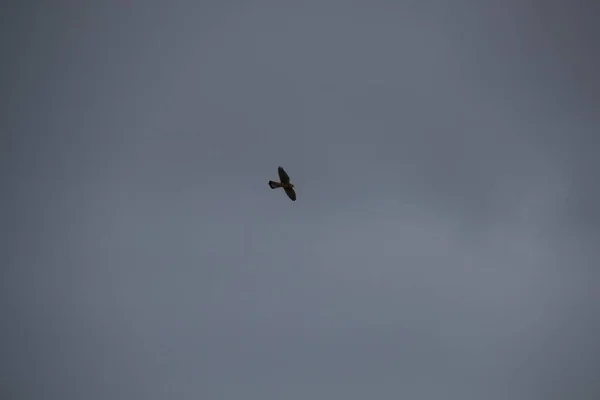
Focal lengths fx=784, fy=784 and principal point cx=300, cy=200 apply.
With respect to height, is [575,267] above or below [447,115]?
below

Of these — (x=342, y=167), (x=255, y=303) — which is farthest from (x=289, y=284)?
(x=342, y=167)

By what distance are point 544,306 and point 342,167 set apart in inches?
43.2

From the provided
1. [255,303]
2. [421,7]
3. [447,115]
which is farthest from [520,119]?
[255,303]

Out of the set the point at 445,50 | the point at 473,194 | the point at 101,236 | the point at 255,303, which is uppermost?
the point at 445,50

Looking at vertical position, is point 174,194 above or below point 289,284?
above

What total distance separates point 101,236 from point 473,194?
5.43ft

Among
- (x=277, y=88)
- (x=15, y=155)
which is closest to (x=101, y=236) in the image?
(x=15, y=155)

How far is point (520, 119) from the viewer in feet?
11.6

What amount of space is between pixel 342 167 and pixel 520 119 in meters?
0.83

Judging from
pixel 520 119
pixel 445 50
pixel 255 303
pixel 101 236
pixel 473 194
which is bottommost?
pixel 255 303

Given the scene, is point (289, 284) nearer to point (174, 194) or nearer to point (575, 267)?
point (174, 194)

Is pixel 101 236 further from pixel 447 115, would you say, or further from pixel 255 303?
pixel 447 115

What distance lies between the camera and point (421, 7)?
3.51 meters

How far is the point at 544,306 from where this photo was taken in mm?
3506
